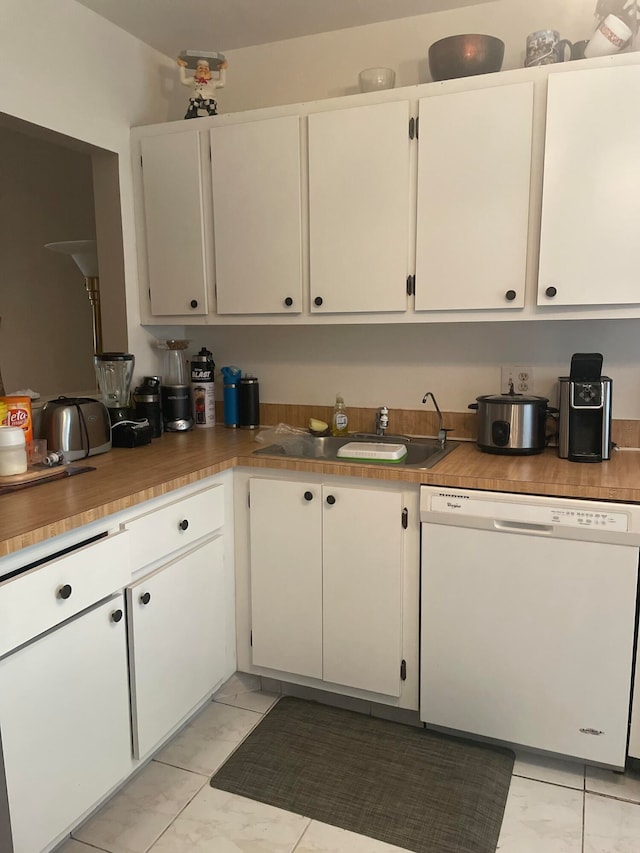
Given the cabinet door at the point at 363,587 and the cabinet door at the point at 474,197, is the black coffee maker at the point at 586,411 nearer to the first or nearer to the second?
the cabinet door at the point at 474,197

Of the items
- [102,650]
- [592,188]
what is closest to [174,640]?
[102,650]

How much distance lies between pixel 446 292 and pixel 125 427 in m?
1.23

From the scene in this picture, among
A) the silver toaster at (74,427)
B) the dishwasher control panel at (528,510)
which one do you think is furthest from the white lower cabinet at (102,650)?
the dishwasher control panel at (528,510)

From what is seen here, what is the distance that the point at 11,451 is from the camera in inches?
70.4

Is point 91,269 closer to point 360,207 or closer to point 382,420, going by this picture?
point 360,207

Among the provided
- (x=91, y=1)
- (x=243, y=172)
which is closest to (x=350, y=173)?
(x=243, y=172)

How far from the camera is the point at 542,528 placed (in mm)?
1829

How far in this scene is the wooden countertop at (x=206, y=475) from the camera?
5.06 feet

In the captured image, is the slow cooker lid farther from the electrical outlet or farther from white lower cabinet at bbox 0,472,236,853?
white lower cabinet at bbox 0,472,236,853

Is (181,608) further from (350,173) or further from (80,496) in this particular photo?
(350,173)

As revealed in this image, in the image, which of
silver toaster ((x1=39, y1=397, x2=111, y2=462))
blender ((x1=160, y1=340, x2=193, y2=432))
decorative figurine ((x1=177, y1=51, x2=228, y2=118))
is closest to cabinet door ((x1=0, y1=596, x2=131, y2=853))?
silver toaster ((x1=39, y1=397, x2=111, y2=462))

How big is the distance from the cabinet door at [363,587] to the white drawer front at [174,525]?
0.38m

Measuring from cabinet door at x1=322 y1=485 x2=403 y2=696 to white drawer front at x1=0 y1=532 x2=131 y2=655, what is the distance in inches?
27.2

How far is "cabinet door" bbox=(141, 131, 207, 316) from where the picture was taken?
2.46 m
